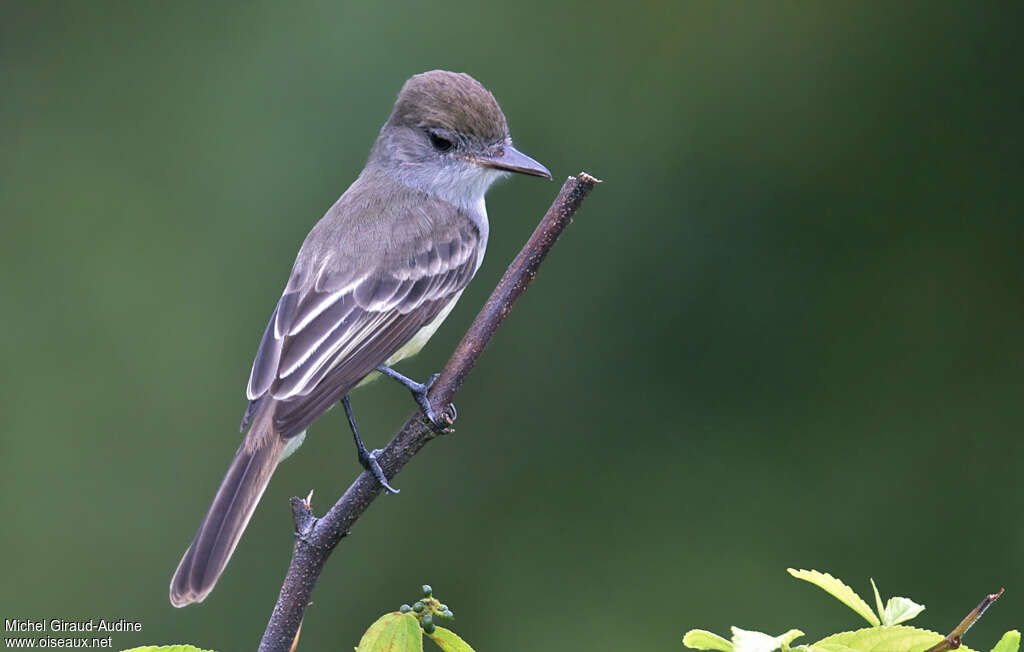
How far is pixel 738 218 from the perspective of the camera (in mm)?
6375

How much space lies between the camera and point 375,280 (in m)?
4.01

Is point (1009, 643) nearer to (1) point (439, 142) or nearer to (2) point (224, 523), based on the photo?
(2) point (224, 523)

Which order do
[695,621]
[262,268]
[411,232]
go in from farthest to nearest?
[262,268] < [695,621] < [411,232]

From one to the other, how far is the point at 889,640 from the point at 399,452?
1408 millimetres

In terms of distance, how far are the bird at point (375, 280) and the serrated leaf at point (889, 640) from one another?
1.21 meters

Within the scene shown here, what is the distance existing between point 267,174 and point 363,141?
61 centimetres

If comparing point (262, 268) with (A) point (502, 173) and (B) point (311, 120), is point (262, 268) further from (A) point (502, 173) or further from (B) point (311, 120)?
(A) point (502, 173)

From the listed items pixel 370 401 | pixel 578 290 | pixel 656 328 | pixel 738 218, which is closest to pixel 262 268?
pixel 370 401

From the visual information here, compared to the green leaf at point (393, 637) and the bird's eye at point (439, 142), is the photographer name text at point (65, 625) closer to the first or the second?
the bird's eye at point (439, 142)

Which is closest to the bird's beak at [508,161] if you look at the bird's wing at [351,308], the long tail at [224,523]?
the bird's wing at [351,308]

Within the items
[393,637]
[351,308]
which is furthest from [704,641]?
[351,308]

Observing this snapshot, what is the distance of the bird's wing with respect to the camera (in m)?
3.54

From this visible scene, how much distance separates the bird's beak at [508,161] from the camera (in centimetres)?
406

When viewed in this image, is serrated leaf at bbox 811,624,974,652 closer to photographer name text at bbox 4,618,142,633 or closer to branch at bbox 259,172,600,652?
branch at bbox 259,172,600,652
